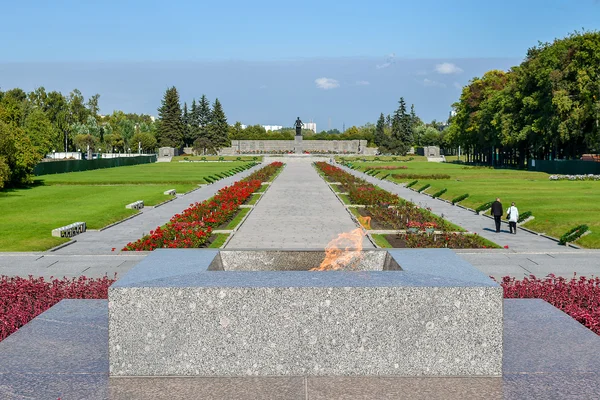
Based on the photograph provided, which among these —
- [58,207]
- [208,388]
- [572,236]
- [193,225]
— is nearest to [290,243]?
[193,225]

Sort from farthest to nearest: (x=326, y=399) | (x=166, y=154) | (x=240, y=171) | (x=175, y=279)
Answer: (x=166, y=154) → (x=240, y=171) → (x=175, y=279) → (x=326, y=399)

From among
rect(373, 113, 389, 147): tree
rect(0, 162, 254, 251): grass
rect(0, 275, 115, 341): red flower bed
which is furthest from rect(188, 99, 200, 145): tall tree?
rect(0, 275, 115, 341): red flower bed

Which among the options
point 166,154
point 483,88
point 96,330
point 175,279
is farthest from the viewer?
point 166,154

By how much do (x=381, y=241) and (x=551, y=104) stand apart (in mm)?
53381

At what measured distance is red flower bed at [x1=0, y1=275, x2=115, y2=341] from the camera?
32.7 feet

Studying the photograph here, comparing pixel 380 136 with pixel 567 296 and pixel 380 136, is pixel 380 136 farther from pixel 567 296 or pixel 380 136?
pixel 567 296

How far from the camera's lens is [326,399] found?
645 cm

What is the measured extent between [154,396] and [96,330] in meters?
2.47

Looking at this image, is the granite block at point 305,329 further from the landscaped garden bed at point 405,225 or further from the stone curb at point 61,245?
the stone curb at point 61,245

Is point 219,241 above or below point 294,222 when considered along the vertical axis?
below

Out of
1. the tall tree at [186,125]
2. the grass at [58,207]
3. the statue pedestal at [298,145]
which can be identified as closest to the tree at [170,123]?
the tall tree at [186,125]

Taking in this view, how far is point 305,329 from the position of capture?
711cm

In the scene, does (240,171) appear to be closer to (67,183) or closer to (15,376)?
(67,183)

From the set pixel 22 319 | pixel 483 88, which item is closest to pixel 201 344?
pixel 22 319
